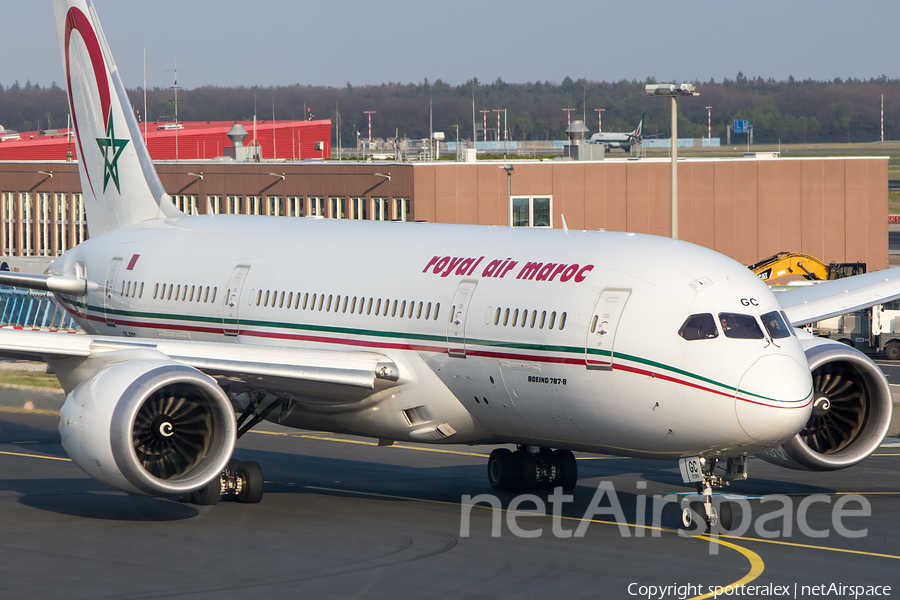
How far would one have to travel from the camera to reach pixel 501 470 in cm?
2655

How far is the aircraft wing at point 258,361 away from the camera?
23891 mm

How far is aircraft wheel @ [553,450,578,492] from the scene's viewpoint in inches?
1049

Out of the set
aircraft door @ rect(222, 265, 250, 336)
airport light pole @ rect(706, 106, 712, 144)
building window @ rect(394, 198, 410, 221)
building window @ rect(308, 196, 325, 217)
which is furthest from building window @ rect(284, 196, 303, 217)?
airport light pole @ rect(706, 106, 712, 144)

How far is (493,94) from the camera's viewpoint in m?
181

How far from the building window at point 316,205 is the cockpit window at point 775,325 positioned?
5365cm

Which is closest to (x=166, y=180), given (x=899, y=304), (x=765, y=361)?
(x=899, y=304)

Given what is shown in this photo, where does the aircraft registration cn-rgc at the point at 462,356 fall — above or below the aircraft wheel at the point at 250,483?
above

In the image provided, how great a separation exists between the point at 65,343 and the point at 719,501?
1282 cm

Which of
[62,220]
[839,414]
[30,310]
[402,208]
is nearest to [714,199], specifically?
[402,208]

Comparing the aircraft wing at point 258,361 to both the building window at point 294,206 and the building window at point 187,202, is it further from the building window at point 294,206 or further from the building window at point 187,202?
the building window at point 187,202

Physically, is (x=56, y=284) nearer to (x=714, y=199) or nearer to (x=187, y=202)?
(x=187, y=202)

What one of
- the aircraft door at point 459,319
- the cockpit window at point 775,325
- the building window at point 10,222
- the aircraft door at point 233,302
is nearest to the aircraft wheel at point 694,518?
the cockpit window at point 775,325

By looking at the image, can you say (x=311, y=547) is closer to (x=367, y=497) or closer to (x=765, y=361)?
(x=367, y=497)

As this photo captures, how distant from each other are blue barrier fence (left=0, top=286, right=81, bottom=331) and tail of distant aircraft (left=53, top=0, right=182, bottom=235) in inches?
1248
